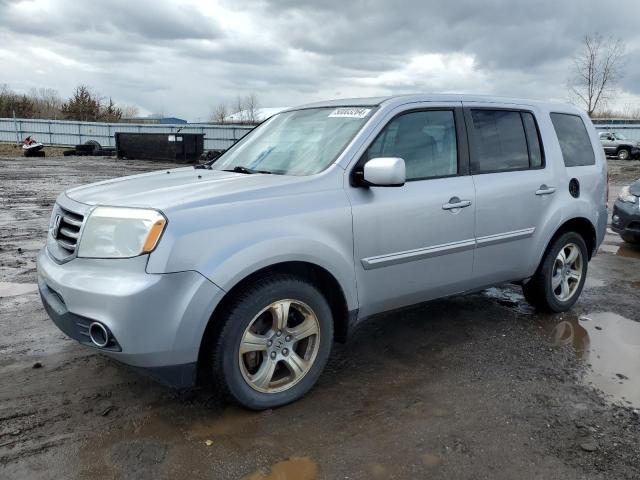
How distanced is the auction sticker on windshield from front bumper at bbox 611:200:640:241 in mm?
6099

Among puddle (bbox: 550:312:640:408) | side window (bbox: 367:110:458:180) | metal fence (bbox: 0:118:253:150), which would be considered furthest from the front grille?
metal fence (bbox: 0:118:253:150)

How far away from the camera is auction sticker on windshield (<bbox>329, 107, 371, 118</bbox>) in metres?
3.74

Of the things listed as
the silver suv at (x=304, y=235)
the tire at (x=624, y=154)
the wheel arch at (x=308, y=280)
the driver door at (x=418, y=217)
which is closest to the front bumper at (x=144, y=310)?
the silver suv at (x=304, y=235)

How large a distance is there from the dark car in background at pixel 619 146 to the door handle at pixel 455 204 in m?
30.9

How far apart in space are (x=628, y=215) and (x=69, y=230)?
7.84 meters

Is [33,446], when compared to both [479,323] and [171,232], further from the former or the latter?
[479,323]

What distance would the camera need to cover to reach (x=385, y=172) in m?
3.22

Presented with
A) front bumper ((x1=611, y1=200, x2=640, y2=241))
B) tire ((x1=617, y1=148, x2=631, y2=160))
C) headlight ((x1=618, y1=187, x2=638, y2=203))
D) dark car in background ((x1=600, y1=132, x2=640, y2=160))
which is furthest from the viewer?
tire ((x1=617, y1=148, x2=631, y2=160))

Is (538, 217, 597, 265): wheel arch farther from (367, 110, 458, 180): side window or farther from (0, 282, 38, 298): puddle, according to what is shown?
(0, 282, 38, 298): puddle

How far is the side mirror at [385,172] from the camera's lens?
322cm

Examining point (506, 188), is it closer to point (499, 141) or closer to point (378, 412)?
point (499, 141)

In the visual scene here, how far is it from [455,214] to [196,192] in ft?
5.98

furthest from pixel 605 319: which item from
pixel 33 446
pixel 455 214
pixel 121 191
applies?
pixel 33 446

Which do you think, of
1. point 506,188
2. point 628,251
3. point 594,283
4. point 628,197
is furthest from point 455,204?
point 628,197
